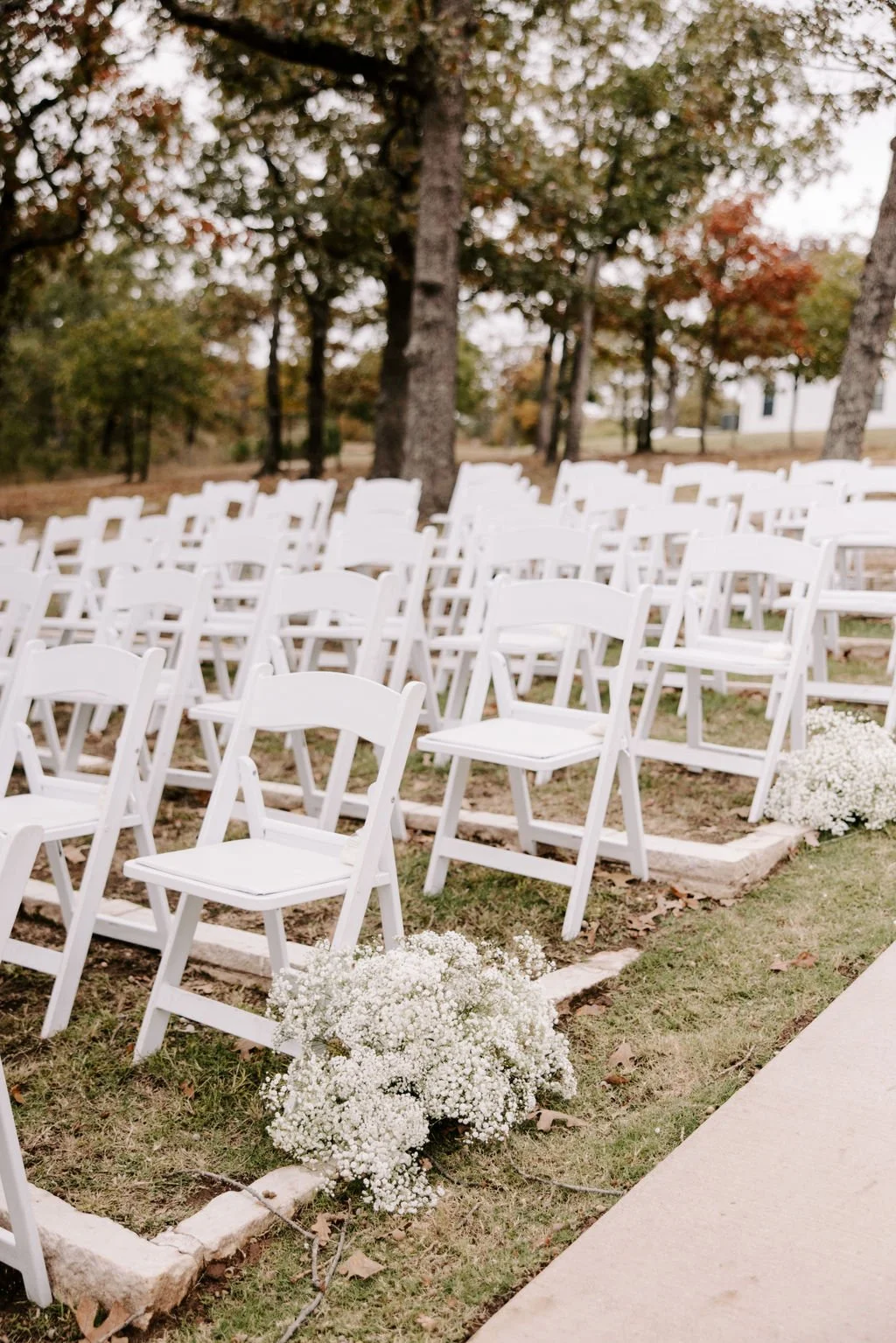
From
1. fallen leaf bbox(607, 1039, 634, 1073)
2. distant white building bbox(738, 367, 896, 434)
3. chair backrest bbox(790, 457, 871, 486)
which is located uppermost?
distant white building bbox(738, 367, 896, 434)

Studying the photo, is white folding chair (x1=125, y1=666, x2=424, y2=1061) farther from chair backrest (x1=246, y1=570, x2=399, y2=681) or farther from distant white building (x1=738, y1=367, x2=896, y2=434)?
distant white building (x1=738, y1=367, x2=896, y2=434)

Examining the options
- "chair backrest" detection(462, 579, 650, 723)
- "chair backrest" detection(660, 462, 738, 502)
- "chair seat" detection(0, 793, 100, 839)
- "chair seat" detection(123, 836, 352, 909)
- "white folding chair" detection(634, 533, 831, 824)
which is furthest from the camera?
"chair backrest" detection(660, 462, 738, 502)

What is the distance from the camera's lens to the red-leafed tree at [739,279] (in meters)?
25.3

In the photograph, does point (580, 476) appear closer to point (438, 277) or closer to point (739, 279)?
point (438, 277)

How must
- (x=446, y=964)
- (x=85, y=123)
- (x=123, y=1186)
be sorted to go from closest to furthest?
(x=123, y=1186), (x=446, y=964), (x=85, y=123)

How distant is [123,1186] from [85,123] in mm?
13663

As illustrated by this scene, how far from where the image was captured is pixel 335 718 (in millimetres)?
3809

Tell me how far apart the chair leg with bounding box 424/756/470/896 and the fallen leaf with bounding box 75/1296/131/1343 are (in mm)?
2295

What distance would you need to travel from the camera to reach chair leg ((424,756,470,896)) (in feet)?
15.8

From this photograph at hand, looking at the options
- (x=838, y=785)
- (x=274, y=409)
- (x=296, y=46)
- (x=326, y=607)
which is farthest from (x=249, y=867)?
(x=274, y=409)

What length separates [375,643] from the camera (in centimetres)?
522

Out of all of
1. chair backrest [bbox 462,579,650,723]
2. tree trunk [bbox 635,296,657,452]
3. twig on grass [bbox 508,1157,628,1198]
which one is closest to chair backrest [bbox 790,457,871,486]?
chair backrest [bbox 462,579,650,723]

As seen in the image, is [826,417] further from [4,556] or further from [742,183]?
[4,556]

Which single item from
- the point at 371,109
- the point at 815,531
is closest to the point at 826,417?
the point at 371,109
